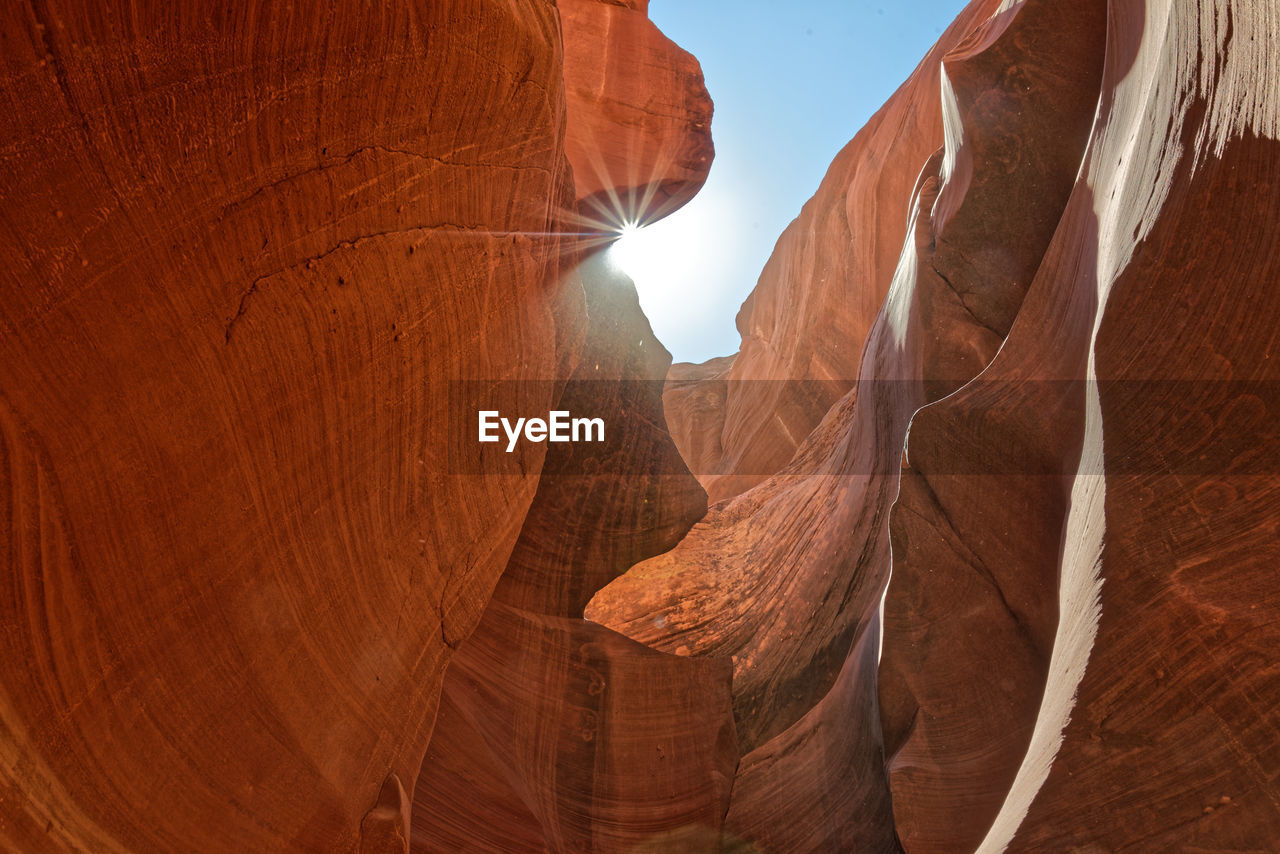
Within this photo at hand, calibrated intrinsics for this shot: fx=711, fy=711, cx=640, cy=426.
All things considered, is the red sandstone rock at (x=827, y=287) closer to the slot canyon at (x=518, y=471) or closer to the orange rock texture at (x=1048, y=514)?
the orange rock texture at (x=1048, y=514)

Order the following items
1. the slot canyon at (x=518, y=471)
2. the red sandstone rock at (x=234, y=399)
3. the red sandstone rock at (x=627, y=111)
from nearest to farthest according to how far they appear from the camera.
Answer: the red sandstone rock at (x=234, y=399), the slot canyon at (x=518, y=471), the red sandstone rock at (x=627, y=111)

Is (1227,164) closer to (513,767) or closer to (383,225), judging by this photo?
(383,225)

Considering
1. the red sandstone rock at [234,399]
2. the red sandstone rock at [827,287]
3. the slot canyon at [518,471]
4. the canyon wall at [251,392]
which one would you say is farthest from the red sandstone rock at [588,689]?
the red sandstone rock at [827,287]

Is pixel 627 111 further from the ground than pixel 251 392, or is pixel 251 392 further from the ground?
pixel 627 111

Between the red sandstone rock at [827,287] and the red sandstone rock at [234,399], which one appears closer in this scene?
the red sandstone rock at [234,399]

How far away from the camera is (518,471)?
5.64m

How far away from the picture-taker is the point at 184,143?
8.40 feet

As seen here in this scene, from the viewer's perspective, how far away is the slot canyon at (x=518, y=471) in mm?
2381

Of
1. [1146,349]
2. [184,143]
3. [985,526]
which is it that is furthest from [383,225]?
[985,526]

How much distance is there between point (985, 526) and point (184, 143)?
5.48m

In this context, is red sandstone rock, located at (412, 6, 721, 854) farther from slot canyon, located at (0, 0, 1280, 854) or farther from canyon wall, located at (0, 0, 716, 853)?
canyon wall, located at (0, 0, 716, 853)

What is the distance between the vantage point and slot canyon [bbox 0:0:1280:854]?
7.81ft

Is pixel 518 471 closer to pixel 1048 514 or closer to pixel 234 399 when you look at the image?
pixel 234 399

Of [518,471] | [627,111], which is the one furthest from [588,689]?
[627,111]
